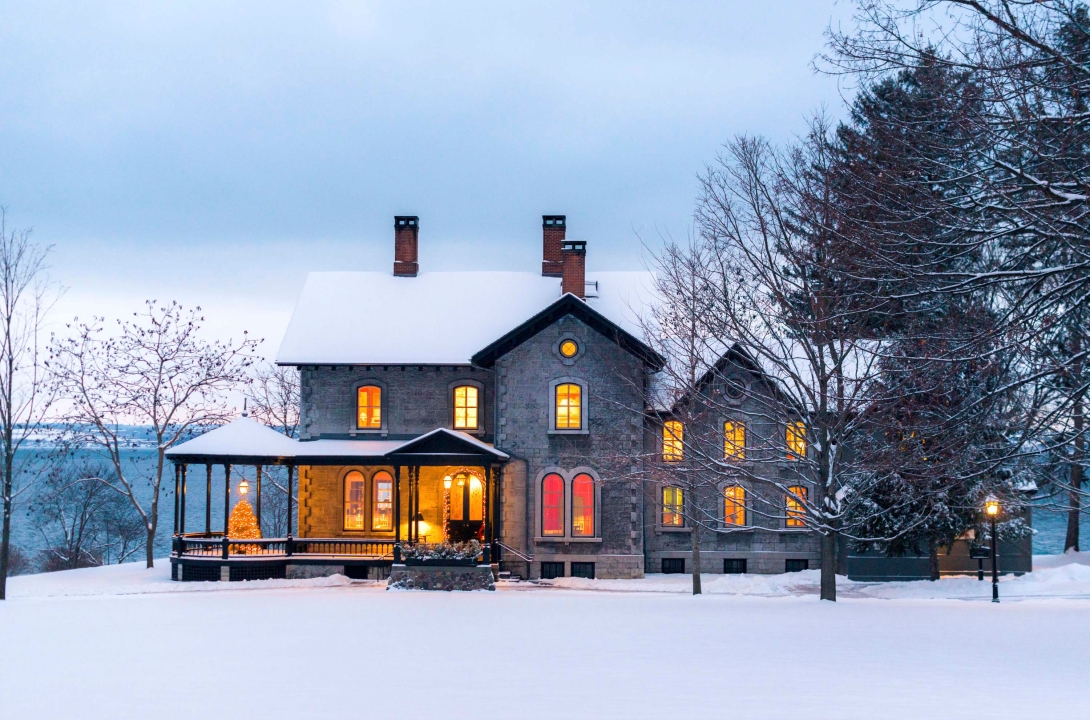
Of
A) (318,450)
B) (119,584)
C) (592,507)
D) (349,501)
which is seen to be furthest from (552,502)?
(119,584)

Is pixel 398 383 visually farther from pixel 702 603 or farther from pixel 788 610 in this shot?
pixel 788 610

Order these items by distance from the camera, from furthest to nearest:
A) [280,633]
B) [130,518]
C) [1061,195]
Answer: [130,518] < [280,633] < [1061,195]

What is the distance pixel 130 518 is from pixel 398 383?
39.9 m

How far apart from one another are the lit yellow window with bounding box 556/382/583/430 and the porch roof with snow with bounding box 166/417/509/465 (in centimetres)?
208

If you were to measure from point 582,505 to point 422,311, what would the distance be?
320 inches

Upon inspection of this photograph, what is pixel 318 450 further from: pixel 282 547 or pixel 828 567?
pixel 828 567

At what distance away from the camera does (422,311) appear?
32000 millimetres

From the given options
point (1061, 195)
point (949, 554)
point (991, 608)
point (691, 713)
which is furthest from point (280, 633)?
point (949, 554)

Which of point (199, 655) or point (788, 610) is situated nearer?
point (199, 655)

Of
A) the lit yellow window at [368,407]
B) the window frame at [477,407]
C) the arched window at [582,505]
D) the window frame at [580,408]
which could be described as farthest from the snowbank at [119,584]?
the window frame at [580,408]

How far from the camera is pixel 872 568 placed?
1120 inches

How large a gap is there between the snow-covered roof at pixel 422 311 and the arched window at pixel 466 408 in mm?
1150

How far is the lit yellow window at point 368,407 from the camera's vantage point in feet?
101

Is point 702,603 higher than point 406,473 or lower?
lower
